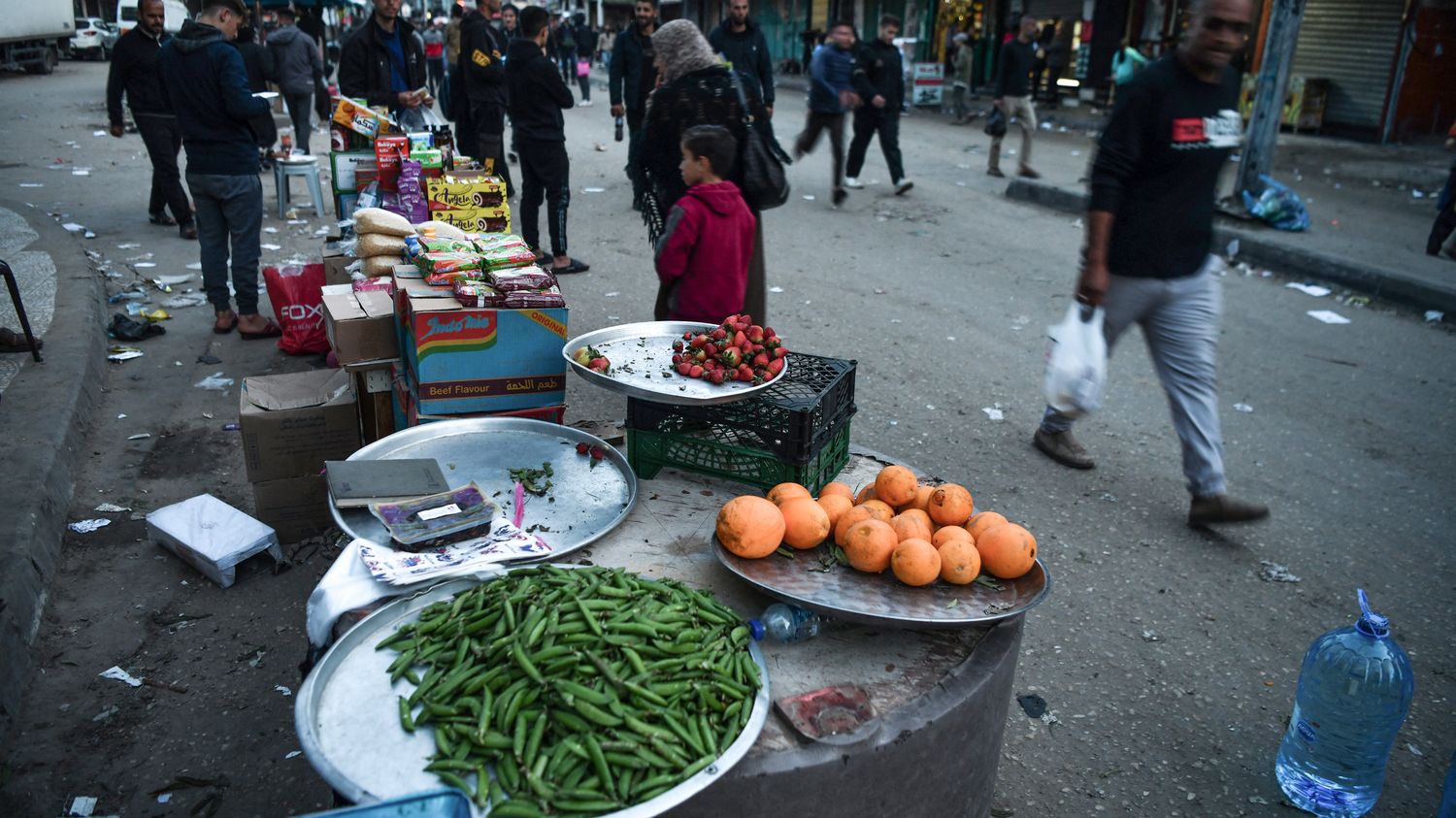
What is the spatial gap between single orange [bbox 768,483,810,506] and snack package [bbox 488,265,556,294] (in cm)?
153

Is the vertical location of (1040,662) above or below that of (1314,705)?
below

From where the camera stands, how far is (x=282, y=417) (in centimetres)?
420

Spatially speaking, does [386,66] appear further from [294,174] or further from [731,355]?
[731,355]

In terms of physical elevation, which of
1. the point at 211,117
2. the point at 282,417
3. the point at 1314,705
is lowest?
the point at 1314,705

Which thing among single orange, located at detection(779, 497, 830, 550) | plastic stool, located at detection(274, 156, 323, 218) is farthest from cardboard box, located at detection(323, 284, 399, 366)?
plastic stool, located at detection(274, 156, 323, 218)

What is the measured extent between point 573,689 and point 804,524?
0.87 meters

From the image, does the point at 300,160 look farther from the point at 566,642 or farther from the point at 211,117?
the point at 566,642

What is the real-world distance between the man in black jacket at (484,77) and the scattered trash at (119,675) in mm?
6598

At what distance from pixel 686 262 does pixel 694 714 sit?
2554 millimetres

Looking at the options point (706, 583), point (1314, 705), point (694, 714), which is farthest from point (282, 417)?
point (1314, 705)

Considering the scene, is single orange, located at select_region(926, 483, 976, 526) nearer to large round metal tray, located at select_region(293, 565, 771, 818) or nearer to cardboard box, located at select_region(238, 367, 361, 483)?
large round metal tray, located at select_region(293, 565, 771, 818)

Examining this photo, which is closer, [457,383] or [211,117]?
[457,383]

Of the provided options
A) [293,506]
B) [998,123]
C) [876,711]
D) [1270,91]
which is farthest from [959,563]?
[998,123]

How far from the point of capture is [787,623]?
2393 mm
